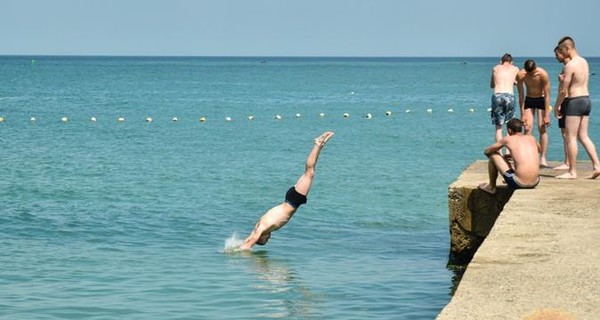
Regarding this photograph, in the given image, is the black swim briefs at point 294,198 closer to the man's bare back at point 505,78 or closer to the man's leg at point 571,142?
the man's leg at point 571,142

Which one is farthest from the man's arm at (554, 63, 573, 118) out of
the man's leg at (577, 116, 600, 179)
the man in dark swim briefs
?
the man in dark swim briefs

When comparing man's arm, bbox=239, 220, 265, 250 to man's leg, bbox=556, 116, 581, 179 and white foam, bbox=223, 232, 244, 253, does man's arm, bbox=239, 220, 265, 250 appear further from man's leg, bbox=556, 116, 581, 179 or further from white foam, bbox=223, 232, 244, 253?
man's leg, bbox=556, 116, 581, 179

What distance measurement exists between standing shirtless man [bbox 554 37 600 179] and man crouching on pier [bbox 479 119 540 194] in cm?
116

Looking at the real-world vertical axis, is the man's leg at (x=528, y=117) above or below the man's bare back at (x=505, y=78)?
below

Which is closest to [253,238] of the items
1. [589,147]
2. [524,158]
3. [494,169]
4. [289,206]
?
[289,206]

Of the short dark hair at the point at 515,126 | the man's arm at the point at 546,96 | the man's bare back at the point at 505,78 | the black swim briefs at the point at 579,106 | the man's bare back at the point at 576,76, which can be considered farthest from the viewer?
the man's bare back at the point at 505,78

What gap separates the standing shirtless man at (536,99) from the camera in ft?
49.0

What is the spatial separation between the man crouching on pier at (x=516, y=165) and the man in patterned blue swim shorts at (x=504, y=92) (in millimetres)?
4302

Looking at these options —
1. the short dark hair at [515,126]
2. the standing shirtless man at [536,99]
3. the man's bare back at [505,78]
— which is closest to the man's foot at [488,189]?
the short dark hair at [515,126]

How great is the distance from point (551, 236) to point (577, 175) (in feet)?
14.2

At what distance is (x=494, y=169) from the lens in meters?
11.9

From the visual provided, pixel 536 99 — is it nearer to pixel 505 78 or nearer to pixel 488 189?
pixel 505 78

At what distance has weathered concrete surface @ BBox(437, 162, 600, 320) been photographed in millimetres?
6992

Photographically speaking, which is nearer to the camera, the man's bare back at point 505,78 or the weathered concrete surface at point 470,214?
the weathered concrete surface at point 470,214
